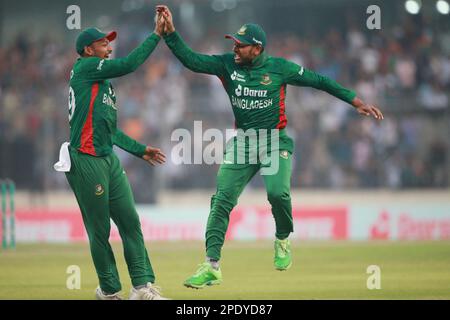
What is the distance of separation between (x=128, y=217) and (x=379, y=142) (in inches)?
480

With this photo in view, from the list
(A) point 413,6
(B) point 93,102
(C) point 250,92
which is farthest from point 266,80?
(A) point 413,6

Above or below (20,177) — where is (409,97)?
above

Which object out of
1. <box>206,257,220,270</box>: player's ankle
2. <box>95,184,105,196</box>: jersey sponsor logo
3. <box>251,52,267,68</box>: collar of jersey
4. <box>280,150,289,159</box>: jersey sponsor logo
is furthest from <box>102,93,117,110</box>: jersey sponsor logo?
<box>280,150,289,159</box>: jersey sponsor logo

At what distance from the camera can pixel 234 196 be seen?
35.8ft

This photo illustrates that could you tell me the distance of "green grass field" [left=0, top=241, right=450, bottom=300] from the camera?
1148 centimetres

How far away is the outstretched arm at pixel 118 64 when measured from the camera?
32.8 feet

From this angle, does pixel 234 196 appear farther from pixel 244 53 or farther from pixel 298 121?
pixel 298 121

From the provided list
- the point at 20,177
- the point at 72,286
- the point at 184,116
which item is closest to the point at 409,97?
the point at 184,116

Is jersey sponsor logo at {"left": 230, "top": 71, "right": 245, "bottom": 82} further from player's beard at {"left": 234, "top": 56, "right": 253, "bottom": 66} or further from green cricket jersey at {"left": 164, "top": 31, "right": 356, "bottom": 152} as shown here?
player's beard at {"left": 234, "top": 56, "right": 253, "bottom": 66}

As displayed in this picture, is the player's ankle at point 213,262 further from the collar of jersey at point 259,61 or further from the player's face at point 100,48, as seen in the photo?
the player's face at point 100,48

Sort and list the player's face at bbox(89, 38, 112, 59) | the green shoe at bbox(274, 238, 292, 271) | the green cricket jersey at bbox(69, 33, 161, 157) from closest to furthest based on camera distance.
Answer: the green cricket jersey at bbox(69, 33, 161, 157) → the player's face at bbox(89, 38, 112, 59) → the green shoe at bbox(274, 238, 292, 271)

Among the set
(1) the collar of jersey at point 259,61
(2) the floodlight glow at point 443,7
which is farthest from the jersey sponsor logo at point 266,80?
(2) the floodlight glow at point 443,7

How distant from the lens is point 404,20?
929 inches

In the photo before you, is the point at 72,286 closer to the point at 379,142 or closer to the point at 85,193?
the point at 85,193
